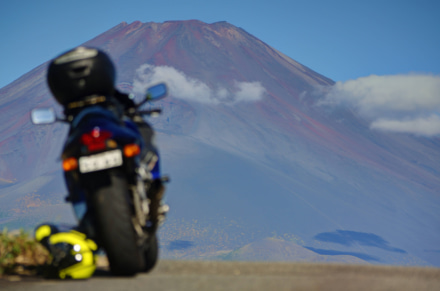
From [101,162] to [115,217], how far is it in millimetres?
345

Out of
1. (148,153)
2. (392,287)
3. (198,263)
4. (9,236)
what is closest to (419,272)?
(392,287)

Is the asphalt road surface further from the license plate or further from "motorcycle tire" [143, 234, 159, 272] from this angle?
the license plate

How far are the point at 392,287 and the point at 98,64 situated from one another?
8.00 ft

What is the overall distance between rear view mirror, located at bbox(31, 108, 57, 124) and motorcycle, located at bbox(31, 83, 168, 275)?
53cm

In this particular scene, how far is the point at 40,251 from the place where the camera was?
4570mm

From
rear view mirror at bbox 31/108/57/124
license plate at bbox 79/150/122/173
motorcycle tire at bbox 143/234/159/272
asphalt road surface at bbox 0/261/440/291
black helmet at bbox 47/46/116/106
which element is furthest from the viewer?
motorcycle tire at bbox 143/234/159/272

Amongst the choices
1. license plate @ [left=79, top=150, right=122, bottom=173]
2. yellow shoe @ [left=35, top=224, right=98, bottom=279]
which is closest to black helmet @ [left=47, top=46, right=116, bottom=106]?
license plate @ [left=79, top=150, right=122, bottom=173]

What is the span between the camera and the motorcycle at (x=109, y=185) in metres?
3.27

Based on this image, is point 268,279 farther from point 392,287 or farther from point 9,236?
point 9,236

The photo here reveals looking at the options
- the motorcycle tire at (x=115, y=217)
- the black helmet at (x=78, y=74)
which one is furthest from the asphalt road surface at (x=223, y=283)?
the black helmet at (x=78, y=74)

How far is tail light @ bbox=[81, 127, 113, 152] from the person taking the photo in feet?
10.8

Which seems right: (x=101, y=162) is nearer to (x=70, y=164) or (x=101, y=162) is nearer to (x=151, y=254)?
(x=70, y=164)

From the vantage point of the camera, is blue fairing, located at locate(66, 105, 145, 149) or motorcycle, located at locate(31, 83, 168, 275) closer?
motorcycle, located at locate(31, 83, 168, 275)

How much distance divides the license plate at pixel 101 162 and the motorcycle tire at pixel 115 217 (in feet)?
0.19
